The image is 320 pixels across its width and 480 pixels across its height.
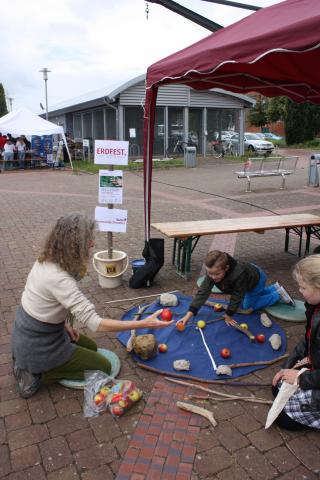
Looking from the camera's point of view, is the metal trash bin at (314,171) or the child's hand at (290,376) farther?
the metal trash bin at (314,171)

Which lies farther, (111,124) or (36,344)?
(111,124)

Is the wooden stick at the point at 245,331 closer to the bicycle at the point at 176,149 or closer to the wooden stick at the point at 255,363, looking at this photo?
the wooden stick at the point at 255,363

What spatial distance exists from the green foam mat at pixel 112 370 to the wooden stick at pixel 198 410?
64 centimetres

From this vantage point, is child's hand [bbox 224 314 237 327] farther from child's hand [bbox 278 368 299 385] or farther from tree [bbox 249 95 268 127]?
tree [bbox 249 95 268 127]

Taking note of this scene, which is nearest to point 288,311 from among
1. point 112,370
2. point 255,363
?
point 255,363

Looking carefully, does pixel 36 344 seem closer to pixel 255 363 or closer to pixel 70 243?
pixel 70 243

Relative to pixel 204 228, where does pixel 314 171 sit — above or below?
above

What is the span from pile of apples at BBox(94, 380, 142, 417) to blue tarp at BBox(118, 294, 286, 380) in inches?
18.1

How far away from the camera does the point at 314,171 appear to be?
14.1 metres

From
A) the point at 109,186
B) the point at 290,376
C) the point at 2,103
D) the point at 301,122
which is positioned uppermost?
the point at 2,103

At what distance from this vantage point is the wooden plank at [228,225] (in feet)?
16.8

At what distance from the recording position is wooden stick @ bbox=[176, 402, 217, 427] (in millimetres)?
2772

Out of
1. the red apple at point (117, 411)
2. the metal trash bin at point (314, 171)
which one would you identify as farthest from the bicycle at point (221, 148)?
the red apple at point (117, 411)

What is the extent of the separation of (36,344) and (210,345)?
153cm
